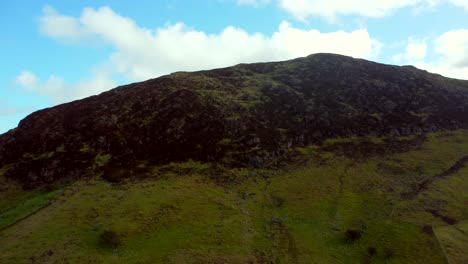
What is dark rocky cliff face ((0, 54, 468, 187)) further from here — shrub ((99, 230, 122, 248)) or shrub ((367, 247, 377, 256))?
shrub ((367, 247, 377, 256))

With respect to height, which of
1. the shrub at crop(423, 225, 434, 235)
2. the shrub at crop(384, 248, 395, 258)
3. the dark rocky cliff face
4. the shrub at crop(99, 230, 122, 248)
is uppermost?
the dark rocky cliff face

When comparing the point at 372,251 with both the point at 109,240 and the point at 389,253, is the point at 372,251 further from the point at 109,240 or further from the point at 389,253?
the point at 109,240

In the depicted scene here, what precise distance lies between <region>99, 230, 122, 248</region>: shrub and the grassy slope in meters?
0.67

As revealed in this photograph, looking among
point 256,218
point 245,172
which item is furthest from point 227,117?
point 256,218

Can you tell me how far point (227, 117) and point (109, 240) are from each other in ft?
146

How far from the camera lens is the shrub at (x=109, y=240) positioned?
4819 cm

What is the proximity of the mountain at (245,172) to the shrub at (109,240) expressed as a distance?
0.43ft

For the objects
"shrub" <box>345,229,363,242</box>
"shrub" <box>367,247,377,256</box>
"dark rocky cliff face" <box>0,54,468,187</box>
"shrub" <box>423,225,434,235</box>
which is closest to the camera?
"shrub" <box>367,247,377,256</box>

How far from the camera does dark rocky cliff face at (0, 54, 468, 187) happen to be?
75.3 meters

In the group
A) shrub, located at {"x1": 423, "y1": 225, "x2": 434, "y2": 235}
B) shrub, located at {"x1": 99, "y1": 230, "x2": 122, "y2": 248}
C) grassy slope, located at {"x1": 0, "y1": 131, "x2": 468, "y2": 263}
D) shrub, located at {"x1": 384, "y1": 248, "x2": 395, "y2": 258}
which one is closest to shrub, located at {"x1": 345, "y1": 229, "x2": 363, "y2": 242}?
grassy slope, located at {"x1": 0, "y1": 131, "x2": 468, "y2": 263}

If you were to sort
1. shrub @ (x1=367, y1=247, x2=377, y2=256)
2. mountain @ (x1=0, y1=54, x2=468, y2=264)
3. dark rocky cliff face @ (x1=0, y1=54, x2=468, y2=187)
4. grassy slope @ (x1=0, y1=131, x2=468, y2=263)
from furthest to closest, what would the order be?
dark rocky cliff face @ (x1=0, y1=54, x2=468, y2=187) → mountain @ (x1=0, y1=54, x2=468, y2=264) → shrub @ (x1=367, y1=247, x2=377, y2=256) → grassy slope @ (x1=0, y1=131, x2=468, y2=263)

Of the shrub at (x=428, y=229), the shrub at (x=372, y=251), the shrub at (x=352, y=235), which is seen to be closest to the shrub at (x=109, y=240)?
the shrub at (x=352, y=235)

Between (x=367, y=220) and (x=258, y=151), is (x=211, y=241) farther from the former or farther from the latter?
(x=258, y=151)

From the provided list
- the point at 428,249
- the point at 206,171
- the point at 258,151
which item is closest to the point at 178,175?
the point at 206,171
